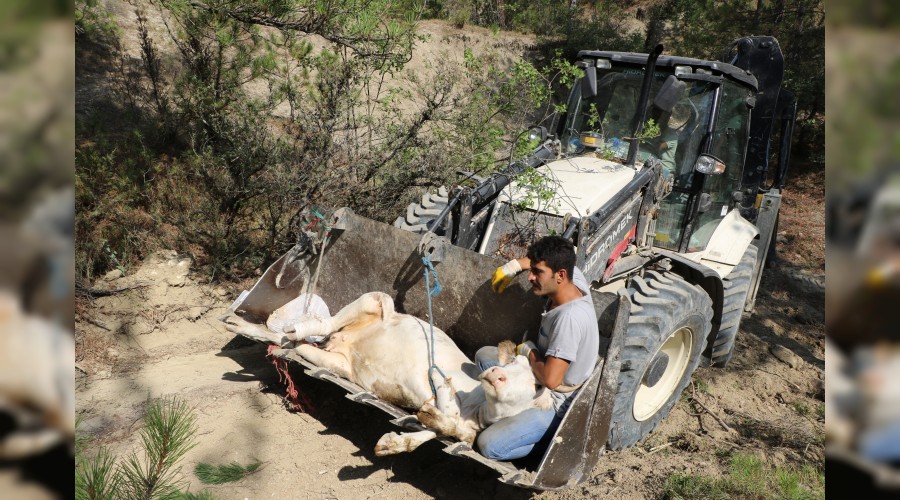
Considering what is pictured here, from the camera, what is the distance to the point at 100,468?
162 cm

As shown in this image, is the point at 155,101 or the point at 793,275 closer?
the point at 155,101

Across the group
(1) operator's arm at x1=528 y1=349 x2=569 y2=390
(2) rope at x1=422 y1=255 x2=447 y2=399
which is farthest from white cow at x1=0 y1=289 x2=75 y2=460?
(2) rope at x1=422 y1=255 x2=447 y2=399

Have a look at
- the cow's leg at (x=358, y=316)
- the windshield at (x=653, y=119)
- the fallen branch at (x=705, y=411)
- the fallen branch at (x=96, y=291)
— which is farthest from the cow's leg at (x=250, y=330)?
the fallen branch at (x=705, y=411)

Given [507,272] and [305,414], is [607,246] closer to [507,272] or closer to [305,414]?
[507,272]

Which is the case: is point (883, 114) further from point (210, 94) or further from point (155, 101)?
point (155, 101)

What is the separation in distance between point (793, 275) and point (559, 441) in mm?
6813

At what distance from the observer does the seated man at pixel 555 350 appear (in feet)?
12.1

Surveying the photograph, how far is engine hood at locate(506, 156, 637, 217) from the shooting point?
4871 mm

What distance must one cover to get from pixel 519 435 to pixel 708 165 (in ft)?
9.74

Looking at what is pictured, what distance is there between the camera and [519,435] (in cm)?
367

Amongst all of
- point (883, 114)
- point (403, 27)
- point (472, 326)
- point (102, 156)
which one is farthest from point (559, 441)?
point (102, 156)

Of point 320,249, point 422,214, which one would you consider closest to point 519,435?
point 320,249

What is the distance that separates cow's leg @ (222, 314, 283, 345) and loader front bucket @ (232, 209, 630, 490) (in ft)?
0.82

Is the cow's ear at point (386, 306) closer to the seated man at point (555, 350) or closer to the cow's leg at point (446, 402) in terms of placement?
the cow's leg at point (446, 402)
